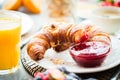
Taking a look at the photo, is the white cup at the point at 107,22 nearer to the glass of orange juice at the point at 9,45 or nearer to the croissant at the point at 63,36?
the croissant at the point at 63,36

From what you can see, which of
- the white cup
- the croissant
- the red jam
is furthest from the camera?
the white cup

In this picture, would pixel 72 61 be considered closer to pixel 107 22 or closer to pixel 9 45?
pixel 9 45

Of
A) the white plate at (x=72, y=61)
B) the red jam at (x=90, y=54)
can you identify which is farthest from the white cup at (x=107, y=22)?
the red jam at (x=90, y=54)

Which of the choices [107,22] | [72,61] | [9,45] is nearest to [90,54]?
[72,61]

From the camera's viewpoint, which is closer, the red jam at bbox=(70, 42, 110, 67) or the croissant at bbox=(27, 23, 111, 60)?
the red jam at bbox=(70, 42, 110, 67)

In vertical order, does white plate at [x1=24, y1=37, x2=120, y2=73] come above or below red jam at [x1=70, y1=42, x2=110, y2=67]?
below

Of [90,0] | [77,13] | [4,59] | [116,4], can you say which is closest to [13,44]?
[4,59]

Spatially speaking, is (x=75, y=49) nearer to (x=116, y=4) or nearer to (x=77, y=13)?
(x=77, y=13)

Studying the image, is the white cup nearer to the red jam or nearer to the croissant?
the croissant

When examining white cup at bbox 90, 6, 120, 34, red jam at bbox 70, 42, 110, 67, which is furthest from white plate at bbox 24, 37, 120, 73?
white cup at bbox 90, 6, 120, 34
